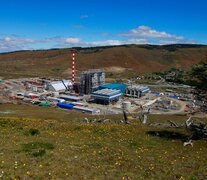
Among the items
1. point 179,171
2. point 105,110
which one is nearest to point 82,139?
point 179,171

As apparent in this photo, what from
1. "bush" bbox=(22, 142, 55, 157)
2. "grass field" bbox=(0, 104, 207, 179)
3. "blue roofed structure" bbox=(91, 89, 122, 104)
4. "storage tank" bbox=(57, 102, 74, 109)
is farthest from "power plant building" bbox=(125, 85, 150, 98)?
"bush" bbox=(22, 142, 55, 157)

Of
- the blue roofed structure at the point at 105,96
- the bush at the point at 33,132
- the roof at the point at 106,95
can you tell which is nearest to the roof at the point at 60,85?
the blue roofed structure at the point at 105,96

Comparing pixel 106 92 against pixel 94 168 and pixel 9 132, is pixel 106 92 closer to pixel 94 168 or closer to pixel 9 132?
pixel 9 132

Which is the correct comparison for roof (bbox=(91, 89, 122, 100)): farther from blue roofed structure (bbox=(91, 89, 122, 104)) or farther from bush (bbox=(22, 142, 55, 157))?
bush (bbox=(22, 142, 55, 157))

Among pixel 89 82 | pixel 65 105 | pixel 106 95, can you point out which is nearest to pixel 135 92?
pixel 89 82

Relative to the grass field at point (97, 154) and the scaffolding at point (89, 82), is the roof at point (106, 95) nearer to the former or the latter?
the scaffolding at point (89, 82)

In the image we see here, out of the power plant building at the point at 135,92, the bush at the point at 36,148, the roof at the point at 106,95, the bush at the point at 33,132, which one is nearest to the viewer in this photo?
the bush at the point at 36,148

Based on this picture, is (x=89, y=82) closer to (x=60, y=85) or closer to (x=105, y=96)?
(x=60, y=85)

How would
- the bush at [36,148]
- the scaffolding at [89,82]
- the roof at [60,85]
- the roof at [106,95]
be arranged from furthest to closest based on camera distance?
the roof at [60,85] < the scaffolding at [89,82] < the roof at [106,95] < the bush at [36,148]
